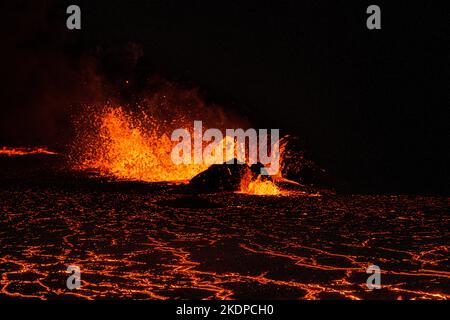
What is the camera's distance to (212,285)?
16.3ft

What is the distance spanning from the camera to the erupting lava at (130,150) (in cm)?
1842

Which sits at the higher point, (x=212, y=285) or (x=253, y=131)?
(x=253, y=131)

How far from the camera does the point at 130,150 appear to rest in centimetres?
2083

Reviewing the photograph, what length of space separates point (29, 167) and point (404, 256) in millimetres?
19041

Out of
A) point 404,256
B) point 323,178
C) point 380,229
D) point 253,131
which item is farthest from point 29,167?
point 404,256

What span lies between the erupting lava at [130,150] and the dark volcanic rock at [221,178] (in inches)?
119

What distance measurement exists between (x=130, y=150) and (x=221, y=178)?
24.4 ft

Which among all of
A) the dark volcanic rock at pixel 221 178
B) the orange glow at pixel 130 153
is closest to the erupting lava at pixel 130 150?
the orange glow at pixel 130 153

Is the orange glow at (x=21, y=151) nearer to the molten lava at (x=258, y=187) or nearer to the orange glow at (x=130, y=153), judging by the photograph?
the orange glow at (x=130, y=153)

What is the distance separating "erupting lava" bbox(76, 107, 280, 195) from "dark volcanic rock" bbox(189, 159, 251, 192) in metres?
3.01
